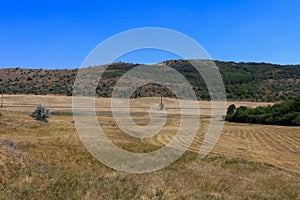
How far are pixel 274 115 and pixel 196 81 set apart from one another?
61842 millimetres

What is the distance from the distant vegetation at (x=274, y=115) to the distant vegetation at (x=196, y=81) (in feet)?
120

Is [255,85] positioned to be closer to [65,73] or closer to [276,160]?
[65,73]

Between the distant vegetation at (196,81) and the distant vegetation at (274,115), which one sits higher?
the distant vegetation at (196,81)

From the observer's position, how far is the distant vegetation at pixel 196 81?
436ft

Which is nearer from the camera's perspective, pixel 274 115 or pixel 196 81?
pixel 274 115

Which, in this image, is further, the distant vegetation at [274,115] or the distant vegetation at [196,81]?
the distant vegetation at [196,81]

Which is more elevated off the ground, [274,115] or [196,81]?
[196,81]

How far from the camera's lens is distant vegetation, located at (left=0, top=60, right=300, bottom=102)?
436ft

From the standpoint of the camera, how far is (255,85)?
504 feet

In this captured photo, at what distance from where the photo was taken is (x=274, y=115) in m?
79.8

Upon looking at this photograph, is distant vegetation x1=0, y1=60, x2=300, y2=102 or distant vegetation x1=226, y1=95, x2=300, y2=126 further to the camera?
distant vegetation x1=0, y1=60, x2=300, y2=102

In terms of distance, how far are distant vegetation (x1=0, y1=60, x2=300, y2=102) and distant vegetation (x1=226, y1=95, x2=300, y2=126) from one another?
36.6m

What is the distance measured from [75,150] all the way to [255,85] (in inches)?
5691

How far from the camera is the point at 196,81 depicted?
459ft
